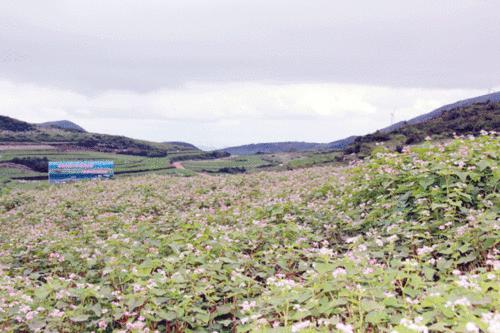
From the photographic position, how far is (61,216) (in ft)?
51.4

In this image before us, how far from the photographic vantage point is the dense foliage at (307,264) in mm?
4637

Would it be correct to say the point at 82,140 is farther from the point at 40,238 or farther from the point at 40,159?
the point at 40,238

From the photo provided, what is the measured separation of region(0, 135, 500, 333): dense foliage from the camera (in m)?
4.64

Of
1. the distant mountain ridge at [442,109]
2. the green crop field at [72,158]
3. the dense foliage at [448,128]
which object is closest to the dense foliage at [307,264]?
the dense foliage at [448,128]

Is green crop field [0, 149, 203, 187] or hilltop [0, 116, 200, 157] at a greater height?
hilltop [0, 116, 200, 157]

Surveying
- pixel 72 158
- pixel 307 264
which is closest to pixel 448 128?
pixel 307 264

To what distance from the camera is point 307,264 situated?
673 cm

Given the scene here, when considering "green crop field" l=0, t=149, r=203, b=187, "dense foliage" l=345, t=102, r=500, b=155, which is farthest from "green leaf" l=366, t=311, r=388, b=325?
"green crop field" l=0, t=149, r=203, b=187

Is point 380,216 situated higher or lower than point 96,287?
higher

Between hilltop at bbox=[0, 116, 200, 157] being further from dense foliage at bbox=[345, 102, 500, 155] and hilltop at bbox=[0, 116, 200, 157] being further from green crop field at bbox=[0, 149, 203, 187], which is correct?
dense foliage at bbox=[345, 102, 500, 155]

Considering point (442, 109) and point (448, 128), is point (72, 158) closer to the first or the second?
point (448, 128)

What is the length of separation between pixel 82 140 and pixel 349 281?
110 meters

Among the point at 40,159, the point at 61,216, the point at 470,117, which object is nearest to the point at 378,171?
the point at 61,216

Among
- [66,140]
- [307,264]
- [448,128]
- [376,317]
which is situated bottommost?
[307,264]
